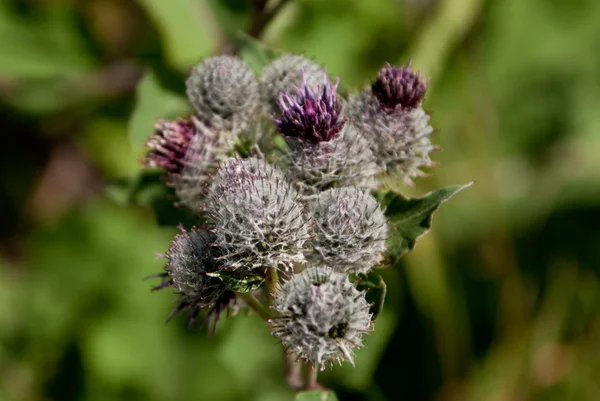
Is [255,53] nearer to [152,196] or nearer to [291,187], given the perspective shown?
[152,196]

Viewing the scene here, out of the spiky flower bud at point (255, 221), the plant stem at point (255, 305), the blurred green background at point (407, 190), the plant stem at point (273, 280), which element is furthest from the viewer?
Answer: the blurred green background at point (407, 190)

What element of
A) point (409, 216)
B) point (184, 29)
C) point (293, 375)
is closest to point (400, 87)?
point (409, 216)

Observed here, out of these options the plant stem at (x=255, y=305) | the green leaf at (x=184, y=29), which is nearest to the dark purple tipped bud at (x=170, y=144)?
the plant stem at (x=255, y=305)

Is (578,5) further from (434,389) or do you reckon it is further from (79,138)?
(79,138)

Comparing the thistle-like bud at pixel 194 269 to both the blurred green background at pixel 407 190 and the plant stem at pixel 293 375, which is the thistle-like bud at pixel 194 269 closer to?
the plant stem at pixel 293 375

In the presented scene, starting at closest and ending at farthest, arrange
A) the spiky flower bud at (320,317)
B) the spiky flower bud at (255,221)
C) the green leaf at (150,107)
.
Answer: the spiky flower bud at (320,317) → the spiky flower bud at (255,221) → the green leaf at (150,107)

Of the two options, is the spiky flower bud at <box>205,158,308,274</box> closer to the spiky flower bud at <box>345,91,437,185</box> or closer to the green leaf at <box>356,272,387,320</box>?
Result: the green leaf at <box>356,272,387,320</box>

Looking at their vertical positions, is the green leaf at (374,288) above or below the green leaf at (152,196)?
above
